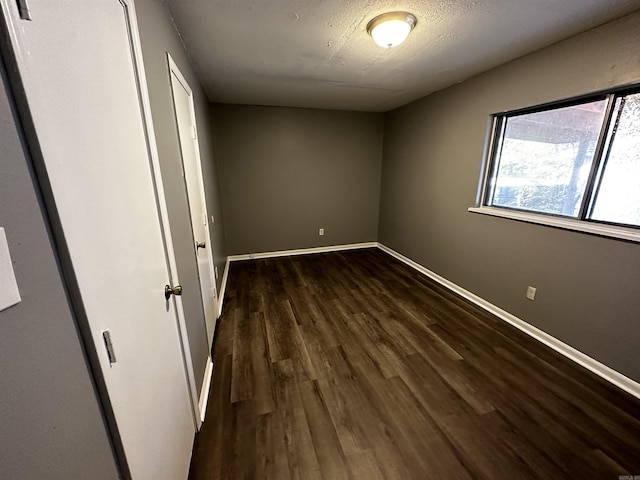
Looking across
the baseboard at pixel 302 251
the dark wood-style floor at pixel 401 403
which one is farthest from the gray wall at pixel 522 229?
the baseboard at pixel 302 251

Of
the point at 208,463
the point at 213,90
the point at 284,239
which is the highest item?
the point at 213,90

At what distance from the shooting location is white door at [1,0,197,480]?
1.70 ft

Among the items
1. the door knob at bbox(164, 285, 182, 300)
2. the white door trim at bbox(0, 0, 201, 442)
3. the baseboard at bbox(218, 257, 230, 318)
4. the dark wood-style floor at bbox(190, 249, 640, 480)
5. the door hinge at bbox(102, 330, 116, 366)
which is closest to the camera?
the door hinge at bbox(102, 330, 116, 366)

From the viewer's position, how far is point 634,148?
5.59 ft

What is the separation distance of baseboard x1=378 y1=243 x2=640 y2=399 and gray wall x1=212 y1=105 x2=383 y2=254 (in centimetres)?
198

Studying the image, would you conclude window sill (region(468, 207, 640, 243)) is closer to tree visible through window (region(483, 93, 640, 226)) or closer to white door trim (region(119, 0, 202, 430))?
tree visible through window (region(483, 93, 640, 226))

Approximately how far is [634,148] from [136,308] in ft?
9.60

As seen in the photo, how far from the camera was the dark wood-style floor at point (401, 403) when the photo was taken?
52.4 inches

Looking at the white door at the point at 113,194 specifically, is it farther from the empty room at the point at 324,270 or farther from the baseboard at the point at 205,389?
the baseboard at the point at 205,389

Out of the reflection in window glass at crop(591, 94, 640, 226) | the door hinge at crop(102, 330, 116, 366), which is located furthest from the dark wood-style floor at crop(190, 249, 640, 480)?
the reflection in window glass at crop(591, 94, 640, 226)

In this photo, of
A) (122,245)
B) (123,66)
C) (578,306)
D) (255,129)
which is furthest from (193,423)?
(255,129)

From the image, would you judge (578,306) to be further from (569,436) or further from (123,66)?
(123,66)

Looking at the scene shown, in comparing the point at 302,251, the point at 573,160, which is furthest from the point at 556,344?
the point at 302,251

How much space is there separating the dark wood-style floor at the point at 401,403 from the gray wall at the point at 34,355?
1.11 meters
